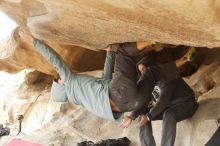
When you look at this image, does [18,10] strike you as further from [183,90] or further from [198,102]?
[198,102]

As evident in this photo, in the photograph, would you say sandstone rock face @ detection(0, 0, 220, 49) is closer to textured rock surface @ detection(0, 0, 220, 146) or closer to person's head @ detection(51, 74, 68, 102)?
textured rock surface @ detection(0, 0, 220, 146)

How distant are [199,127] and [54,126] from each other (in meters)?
3.40

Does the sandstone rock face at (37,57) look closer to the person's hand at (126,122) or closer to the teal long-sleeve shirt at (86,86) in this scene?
the teal long-sleeve shirt at (86,86)

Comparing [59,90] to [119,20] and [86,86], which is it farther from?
[119,20]

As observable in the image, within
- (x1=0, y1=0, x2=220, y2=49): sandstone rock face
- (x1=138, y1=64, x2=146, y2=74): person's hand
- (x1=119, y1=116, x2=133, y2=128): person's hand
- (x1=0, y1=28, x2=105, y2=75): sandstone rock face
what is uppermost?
(x1=0, y1=0, x2=220, y2=49): sandstone rock face

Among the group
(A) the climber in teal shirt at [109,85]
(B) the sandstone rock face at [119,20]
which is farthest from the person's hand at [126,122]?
(B) the sandstone rock face at [119,20]

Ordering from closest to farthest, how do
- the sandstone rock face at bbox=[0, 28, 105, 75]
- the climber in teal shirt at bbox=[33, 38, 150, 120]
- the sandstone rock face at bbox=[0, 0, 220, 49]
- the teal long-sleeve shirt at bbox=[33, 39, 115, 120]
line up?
the sandstone rock face at bbox=[0, 0, 220, 49] → the climber in teal shirt at bbox=[33, 38, 150, 120] → the teal long-sleeve shirt at bbox=[33, 39, 115, 120] → the sandstone rock face at bbox=[0, 28, 105, 75]

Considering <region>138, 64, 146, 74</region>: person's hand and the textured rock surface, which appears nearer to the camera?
the textured rock surface

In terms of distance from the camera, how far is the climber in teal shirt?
13.2 ft

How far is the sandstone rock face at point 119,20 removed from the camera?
2.92 meters

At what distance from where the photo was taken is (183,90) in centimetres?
456

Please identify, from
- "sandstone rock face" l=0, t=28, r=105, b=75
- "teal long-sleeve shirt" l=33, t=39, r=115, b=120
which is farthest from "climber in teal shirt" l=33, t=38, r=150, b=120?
"sandstone rock face" l=0, t=28, r=105, b=75

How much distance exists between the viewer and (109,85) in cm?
417

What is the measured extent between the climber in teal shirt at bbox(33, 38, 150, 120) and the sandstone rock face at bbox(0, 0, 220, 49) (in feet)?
0.63
